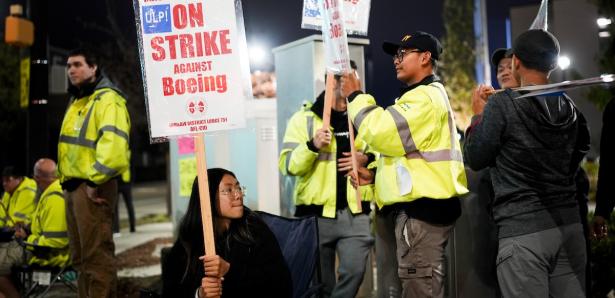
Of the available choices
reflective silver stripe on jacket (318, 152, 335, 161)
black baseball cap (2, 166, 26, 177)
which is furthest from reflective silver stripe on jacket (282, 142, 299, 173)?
black baseball cap (2, 166, 26, 177)

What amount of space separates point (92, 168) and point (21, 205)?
2.43 m

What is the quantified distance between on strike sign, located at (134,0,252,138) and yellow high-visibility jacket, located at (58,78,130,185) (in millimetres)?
1710

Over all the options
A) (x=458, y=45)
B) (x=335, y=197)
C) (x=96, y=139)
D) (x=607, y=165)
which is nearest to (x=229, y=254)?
(x=335, y=197)

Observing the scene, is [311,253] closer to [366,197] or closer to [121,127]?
[366,197]

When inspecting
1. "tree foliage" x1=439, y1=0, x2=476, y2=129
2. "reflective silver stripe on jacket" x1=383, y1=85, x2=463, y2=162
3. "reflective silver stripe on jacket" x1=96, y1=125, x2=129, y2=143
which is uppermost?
"tree foliage" x1=439, y1=0, x2=476, y2=129

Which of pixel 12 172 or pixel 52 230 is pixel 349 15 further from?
pixel 12 172

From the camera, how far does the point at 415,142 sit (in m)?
4.01

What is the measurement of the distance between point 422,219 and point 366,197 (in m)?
1.35

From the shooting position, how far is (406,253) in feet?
13.5

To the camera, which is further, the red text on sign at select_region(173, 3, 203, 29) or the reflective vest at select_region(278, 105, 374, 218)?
the reflective vest at select_region(278, 105, 374, 218)

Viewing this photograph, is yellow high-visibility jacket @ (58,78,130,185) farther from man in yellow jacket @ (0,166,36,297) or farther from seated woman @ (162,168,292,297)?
man in yellow jacket @ (0,166,36,297)

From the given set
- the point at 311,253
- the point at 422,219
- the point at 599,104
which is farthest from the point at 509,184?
the point at 599,104

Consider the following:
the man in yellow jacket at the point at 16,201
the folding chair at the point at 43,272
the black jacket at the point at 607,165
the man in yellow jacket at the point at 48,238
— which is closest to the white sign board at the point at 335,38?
the black jacket at the point at 607,165

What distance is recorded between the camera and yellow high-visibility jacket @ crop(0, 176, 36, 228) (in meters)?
7.37
